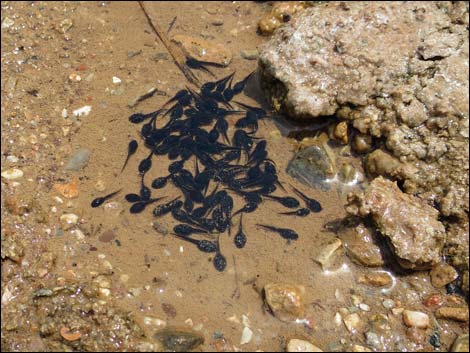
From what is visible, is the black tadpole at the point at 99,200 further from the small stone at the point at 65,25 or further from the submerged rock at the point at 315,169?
the small stone at the point at 65,25

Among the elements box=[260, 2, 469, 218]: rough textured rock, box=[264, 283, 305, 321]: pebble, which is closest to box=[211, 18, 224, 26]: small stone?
box=[260, 2, 469, 218]: rough textured rock

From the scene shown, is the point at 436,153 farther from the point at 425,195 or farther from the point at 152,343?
the point at 152,343

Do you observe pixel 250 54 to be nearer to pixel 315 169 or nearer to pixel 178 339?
pixel 315 169

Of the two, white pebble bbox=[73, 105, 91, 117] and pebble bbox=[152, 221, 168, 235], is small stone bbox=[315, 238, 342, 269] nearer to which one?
pebble bbox=[152, 221, 168, 235]

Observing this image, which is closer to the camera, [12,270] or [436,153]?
[12,270]

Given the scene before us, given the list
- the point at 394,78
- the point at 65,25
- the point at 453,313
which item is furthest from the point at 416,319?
the point at 65,25

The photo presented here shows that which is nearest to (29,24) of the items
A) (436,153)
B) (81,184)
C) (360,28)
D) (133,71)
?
(133,71)
